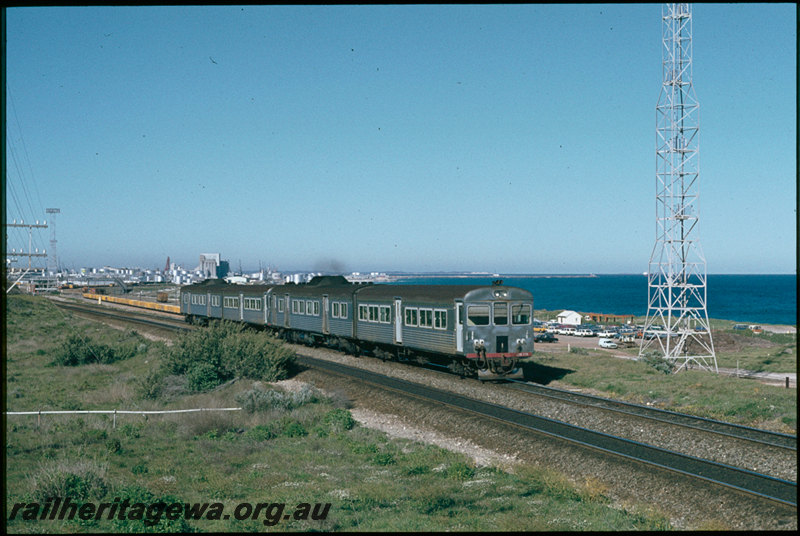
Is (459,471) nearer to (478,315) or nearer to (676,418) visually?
(676,418)

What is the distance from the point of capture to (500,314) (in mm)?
21891

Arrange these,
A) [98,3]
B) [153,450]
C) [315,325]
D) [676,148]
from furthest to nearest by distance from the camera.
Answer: [676,148] → [315,325] → [153,450] → [98,3]

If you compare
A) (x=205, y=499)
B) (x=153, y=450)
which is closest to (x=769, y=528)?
(x=205, y=499)

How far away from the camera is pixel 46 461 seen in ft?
46.2

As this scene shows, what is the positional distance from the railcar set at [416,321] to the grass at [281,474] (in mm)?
4861

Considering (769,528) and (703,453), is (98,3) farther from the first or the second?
(703,453)

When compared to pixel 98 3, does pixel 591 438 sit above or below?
below

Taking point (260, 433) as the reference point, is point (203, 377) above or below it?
above

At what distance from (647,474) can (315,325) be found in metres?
23.4

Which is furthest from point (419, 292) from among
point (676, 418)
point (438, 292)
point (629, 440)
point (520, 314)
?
point (629, 440)

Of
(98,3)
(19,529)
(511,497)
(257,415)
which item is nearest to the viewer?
(98,3)

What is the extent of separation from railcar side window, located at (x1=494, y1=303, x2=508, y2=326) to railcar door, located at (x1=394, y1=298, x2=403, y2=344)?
15.4 ft

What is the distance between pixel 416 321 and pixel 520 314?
417 centimetres

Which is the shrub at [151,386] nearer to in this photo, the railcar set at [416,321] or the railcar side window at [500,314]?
the railcar set at [416,321]
